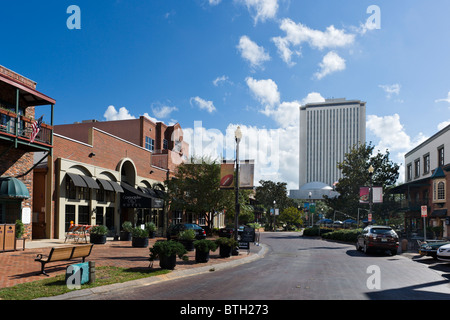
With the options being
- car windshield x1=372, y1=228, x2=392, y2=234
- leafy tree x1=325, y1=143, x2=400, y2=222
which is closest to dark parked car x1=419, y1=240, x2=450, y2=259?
car windshield x1=372, y1=228, x2=392, y2=234

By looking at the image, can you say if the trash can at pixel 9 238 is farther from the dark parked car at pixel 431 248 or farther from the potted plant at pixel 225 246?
the dark parked car at pixel 431 248

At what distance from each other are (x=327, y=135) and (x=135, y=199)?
158m

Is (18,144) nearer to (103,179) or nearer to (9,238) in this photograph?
(9,238)

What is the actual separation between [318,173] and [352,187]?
136534 mm

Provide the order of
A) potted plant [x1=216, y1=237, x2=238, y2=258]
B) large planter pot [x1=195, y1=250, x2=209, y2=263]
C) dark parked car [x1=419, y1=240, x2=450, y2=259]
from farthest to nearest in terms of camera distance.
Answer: dark parked car [x1=419, y1=240, x2=450, y2=259] < potted plant [x1=216, y1=237, x2=238, y2=258] < large planter pot [x1=195, y1=250, x2=209, y2=263]

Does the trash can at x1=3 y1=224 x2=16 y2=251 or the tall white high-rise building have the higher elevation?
the tall white high-rise building

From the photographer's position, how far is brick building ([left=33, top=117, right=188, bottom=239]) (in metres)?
23.7

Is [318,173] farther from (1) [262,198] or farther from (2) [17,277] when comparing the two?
(2) [17,277]

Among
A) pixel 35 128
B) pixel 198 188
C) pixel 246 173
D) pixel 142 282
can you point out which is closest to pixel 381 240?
pixel 246 173

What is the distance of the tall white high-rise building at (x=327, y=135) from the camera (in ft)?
563

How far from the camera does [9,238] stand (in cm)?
1667

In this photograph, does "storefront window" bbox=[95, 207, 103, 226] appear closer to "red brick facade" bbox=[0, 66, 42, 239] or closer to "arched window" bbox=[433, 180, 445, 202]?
"red brick facade" bbox=[0, 66, 42, 239]

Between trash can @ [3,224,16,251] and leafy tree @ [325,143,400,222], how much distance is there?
134ft
